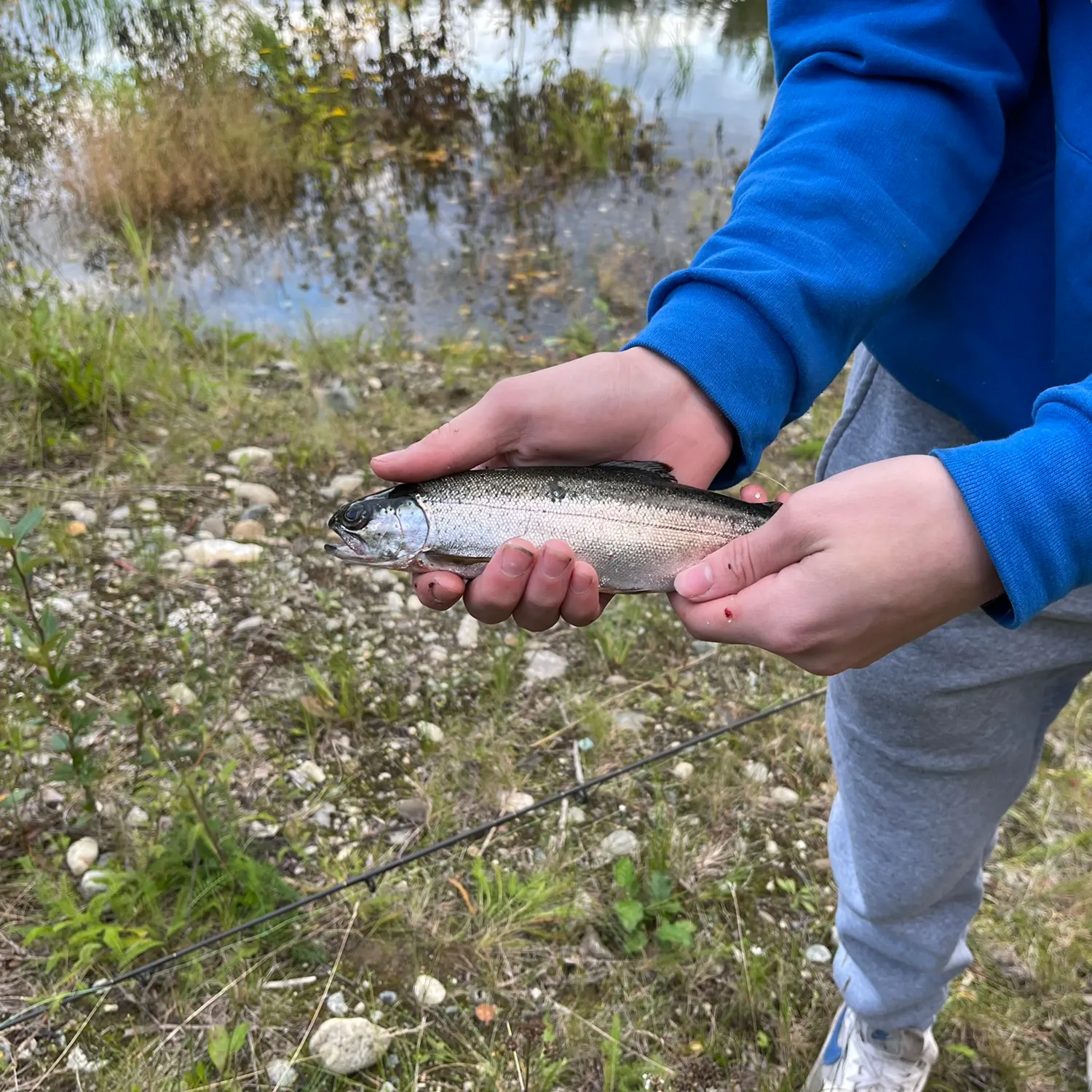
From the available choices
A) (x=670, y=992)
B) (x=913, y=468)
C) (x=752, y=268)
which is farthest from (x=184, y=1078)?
(x=752, y=268)

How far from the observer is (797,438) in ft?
17.0

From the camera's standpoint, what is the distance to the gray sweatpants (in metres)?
1.84

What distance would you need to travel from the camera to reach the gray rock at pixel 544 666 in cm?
350

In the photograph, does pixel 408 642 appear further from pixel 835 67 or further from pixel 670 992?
pixel 835 67

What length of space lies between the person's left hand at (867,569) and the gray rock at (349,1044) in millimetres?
1598

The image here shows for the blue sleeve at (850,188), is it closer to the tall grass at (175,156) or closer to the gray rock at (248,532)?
the gray rock at (248,532)

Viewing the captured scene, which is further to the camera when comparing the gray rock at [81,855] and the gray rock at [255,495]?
the gray rock at [255,495]

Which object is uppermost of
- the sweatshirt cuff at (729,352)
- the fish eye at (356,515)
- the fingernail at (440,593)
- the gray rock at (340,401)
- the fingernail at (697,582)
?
the sweatshirt cuff at (729,352)

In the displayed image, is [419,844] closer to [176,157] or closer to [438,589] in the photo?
[438,589]

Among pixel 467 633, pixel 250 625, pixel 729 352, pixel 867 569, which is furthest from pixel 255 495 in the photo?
pixel 867 569

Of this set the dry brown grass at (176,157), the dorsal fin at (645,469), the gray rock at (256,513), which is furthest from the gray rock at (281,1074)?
the dry brown grass at (176,157)

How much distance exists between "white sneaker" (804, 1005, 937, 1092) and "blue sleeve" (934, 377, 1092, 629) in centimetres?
162

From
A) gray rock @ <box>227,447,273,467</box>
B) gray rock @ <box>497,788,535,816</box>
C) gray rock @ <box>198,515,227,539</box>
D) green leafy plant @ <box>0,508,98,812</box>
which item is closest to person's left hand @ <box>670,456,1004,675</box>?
gray rock @ <box>497,788,535,816</box>

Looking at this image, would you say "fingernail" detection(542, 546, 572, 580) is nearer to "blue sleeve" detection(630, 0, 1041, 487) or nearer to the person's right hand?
the person's right hand
